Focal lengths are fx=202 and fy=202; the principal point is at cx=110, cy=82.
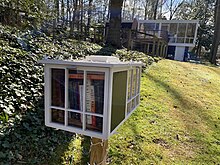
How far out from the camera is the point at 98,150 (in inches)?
70.2

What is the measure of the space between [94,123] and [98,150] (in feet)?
1.50

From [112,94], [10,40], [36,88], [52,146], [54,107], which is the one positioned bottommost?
[52,146]

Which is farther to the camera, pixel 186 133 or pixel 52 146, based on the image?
pixel 186 133

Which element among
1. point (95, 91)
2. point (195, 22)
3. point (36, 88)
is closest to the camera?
point (95, 91)

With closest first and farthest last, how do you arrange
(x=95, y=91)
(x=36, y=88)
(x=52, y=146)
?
(x=95, y=91), (x=52, y=146), (x=36, y=88)

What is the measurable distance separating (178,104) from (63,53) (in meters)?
2.73

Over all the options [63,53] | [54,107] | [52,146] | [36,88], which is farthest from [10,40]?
[54,107]

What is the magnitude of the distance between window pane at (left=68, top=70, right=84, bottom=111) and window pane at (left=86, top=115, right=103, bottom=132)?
10 cm

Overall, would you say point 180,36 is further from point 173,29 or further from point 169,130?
point 169,130

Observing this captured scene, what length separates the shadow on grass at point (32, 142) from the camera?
191cm

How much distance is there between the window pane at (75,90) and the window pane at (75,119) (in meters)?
0.05

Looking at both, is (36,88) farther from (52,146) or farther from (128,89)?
(128,89)

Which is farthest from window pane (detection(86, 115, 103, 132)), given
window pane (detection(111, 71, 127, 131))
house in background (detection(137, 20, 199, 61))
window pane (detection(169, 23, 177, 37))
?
window pane (detection(169, 23, 177, 37))

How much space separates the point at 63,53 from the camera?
4258 mm
